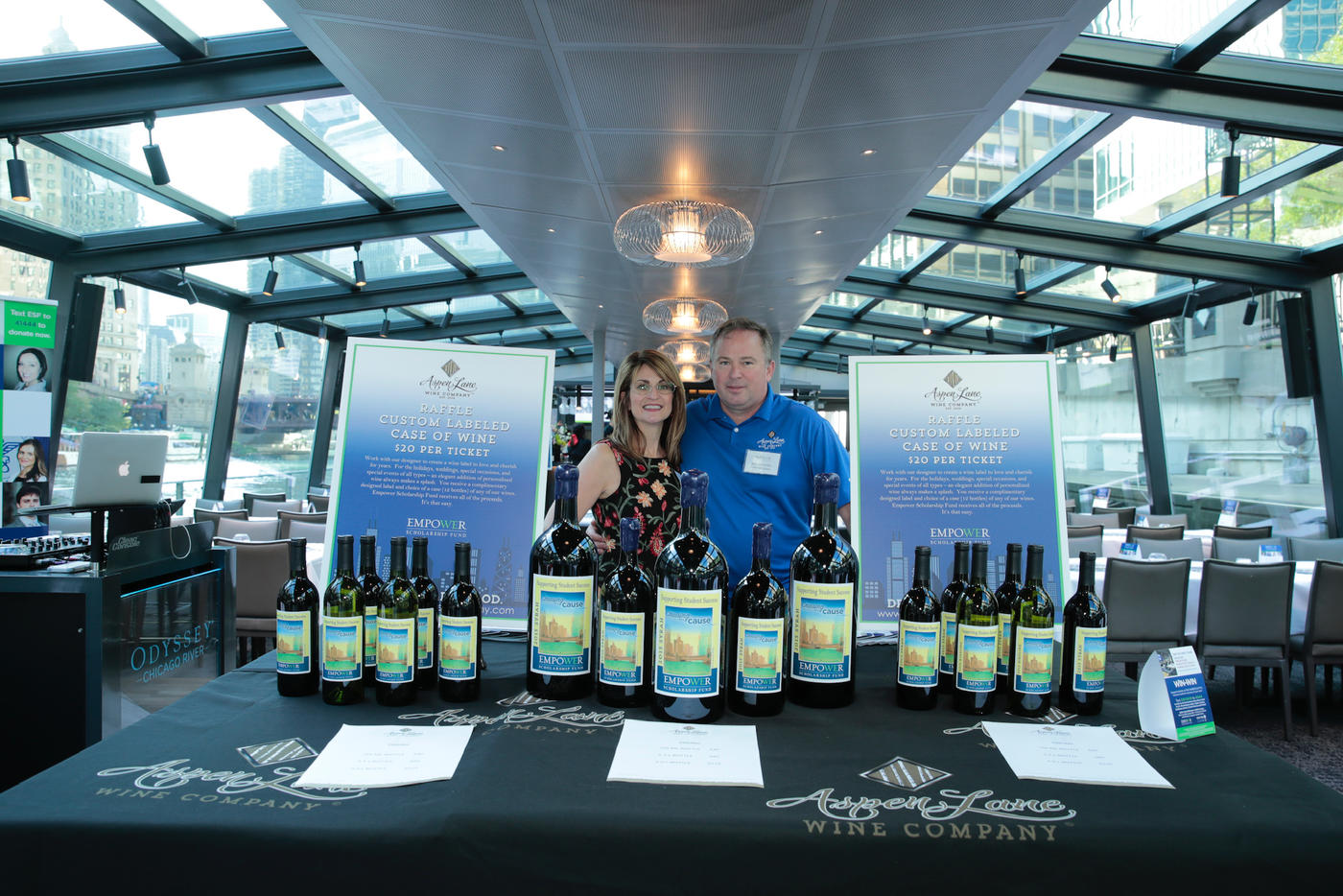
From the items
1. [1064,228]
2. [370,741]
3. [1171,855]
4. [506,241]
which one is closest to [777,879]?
[1171,855]

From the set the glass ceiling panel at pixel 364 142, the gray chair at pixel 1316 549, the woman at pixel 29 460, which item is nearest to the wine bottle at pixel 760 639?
the woman at pixel 29 460

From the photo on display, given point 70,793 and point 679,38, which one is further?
point 679,38

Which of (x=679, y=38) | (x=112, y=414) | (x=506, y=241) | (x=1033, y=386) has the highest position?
(x=506, y=241)

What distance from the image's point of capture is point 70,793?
89 centimetres

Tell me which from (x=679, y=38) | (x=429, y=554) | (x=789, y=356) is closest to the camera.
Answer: (x=429, y=554)

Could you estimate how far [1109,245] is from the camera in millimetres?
6906

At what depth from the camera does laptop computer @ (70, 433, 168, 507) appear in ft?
8.64

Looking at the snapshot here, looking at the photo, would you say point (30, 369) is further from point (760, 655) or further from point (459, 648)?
point (760, 655)

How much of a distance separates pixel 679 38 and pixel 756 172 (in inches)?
70.4

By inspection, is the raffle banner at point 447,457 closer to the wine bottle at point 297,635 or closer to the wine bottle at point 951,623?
the wine bottle at point 297,635

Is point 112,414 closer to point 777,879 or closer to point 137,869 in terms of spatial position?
point 137,869

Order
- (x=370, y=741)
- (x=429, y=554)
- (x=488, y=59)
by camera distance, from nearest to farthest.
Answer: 1. (x=370, y=741)
2. (x=429, y=554)
3. (x=488, y=59)

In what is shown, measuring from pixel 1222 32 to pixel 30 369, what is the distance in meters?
6.39

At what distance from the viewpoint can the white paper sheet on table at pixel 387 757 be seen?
3.05ft
